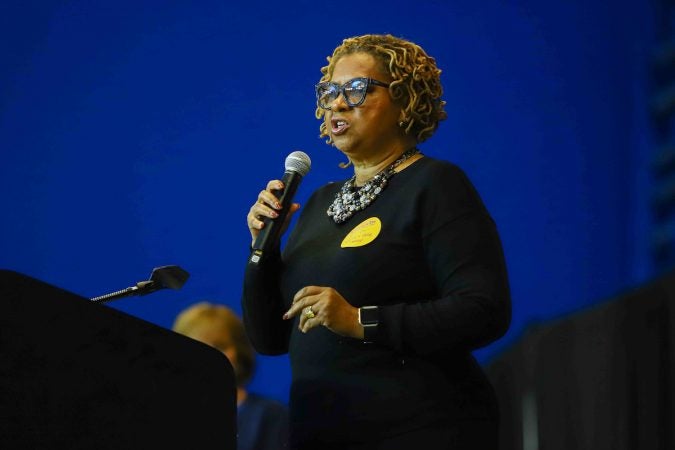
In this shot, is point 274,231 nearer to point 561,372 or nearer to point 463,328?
point 463,328

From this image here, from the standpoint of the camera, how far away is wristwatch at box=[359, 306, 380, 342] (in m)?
1.91

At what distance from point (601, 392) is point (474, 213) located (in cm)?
114

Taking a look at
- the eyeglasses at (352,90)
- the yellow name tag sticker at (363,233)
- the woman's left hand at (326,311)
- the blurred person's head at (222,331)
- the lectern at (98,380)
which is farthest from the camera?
the blurred person's head at (222,331)

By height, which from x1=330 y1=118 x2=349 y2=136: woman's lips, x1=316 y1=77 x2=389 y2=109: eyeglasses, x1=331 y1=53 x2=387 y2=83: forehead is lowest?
x1=330 y1=118 x2=349 y2=136: woman's lips

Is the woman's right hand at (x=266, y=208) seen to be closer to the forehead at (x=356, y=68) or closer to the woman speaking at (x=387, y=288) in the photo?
the woman speaking at (x=387, y=288)

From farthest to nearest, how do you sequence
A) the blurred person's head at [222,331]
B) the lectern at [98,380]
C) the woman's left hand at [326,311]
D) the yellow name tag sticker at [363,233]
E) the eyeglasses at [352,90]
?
the blurred person's head at [222,331] < the eyeglasses at [352,90] < the yellow name tag sticker at [363,233] < the woman's left hand at [326,311] < the lectern at [98,380]

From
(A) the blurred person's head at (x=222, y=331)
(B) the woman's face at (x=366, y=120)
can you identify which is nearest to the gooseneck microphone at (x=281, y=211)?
(B) the woman's face at (x=366, y=120)

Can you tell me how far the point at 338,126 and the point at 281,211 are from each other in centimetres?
23

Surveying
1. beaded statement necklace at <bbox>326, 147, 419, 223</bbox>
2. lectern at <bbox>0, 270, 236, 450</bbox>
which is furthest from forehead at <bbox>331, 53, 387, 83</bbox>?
lectern at <bbox>0, 270, 236, 450</bbox>

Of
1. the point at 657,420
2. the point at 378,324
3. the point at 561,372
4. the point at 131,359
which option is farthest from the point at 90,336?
the point at 561,372

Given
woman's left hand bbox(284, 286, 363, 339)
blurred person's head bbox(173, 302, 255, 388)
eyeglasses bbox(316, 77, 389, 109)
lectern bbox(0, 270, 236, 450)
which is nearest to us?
lectern bbox(0, 270, 236, 450)

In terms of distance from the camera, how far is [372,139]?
218 centimetres

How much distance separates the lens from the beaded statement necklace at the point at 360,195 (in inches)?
83.7

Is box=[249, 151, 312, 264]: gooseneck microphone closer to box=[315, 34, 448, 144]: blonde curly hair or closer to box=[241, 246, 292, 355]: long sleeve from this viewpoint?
box=[241, 246, 292, 355]: long sleeve
